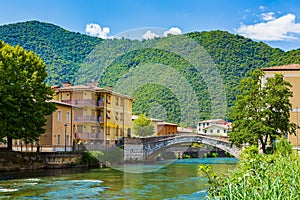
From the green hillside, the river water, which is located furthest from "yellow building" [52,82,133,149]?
the green hillside

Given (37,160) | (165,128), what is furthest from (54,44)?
(37,160)

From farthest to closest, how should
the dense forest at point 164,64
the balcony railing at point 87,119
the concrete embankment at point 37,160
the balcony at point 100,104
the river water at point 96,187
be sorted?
the balcony at point 100,104 → the balcony railing at point 87,119 → the dense forest at point 164,64 → the concrete embankment at point 37,160 → the river water at point 96,187

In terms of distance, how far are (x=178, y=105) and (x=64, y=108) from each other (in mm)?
9295

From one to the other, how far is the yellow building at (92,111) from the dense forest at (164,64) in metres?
1.18

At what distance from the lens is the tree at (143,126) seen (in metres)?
48.4

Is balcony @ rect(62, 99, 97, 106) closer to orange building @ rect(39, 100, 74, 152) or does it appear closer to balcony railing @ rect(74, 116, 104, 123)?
balcony railing @ rect(74, 116, 104, 123)

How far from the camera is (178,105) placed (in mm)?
35844

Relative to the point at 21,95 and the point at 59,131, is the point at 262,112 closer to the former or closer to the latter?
the point at 21,95

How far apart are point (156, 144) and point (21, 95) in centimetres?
1672

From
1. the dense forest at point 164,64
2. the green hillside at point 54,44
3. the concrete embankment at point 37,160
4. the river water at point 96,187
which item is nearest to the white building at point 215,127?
the dense forest at point 164,64

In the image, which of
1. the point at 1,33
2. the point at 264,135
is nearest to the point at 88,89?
the point at 264,135

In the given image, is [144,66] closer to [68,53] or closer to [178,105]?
[178,105]

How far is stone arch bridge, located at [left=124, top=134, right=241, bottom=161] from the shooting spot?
41000 mm

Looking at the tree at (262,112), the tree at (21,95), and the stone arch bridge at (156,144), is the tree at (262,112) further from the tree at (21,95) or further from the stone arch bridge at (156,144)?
the tree at (21,95)
